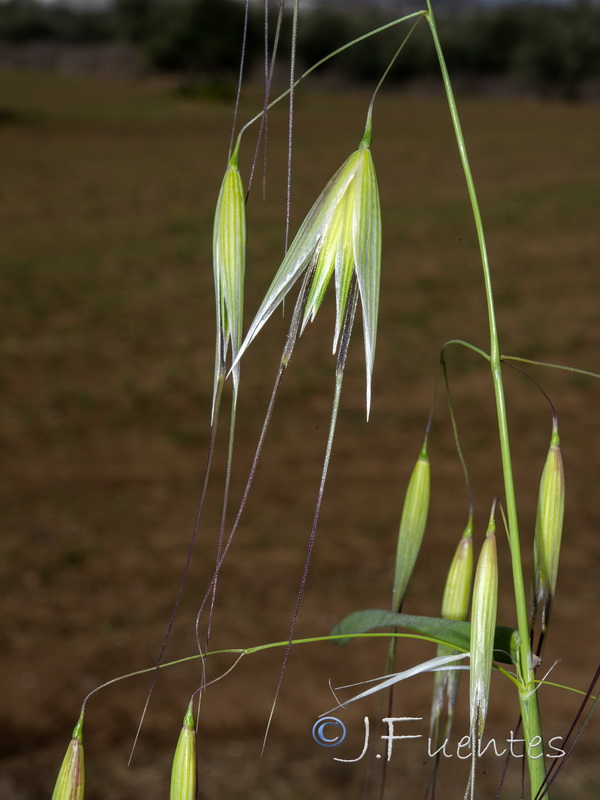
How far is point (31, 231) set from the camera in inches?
307

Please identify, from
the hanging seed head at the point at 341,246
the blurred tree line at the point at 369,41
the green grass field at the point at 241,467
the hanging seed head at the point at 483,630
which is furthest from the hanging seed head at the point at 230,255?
the blurred tree line at the point at 369,41

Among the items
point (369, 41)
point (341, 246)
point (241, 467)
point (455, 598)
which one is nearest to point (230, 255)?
point (341, 246)

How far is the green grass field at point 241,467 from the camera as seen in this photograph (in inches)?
88.9

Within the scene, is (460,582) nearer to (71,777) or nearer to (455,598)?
(455,598)

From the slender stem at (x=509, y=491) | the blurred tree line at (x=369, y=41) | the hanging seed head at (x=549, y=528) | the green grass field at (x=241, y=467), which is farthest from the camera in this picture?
the blurred tree line at (x=369, y=41)

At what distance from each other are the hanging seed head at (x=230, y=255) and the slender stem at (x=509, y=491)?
0.33 feet

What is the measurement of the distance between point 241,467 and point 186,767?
340cm

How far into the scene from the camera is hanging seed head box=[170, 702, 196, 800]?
16.4 inches

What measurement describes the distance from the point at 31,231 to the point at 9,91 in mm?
12072

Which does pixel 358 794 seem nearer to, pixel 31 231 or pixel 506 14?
pixel 31 231

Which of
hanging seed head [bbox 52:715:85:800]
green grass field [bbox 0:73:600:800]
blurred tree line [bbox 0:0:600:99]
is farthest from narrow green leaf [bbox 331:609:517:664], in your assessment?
blurred tree line [bbox 0:0:600:99]

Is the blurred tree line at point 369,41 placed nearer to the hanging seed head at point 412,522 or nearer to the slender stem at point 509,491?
the hanging seed head at point 412,522

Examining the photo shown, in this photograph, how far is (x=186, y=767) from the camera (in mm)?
418

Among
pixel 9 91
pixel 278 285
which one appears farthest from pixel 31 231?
pixel 9 91
